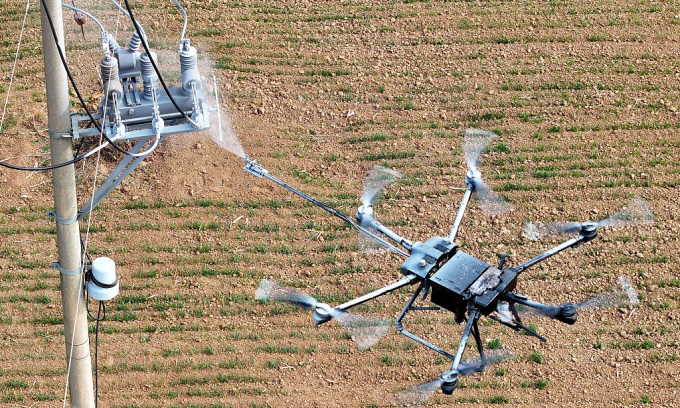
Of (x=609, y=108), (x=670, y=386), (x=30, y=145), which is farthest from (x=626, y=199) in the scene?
(x=30, y=145)

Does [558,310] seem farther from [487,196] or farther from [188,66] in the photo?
[188,66]

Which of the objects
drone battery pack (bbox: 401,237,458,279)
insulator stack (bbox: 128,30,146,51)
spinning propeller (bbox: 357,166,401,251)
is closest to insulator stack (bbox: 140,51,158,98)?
insulator stack (bbox: 128,30,146,51)

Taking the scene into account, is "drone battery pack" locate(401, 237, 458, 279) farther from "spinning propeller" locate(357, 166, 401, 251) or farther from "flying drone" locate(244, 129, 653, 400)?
"spinning propeller" locate(357, 166, 401, 251)

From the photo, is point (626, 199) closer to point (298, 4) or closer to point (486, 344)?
point (486, 344)

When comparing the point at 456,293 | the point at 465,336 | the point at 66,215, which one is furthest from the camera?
the point at 66,215

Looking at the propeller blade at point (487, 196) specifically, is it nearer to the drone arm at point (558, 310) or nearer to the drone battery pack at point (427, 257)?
the drone battery pack at point (427, 257)

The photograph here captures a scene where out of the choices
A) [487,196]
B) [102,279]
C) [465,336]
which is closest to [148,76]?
[102,279]

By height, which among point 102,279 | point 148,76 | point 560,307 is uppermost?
point 148,76
